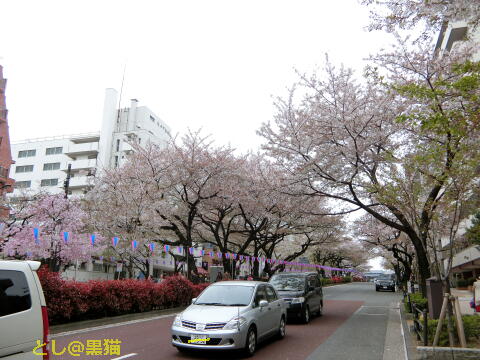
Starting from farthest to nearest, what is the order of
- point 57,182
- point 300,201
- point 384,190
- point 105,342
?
point 57,182, point 300,201, point 384,190, point 105,342

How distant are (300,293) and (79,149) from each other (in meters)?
51.1

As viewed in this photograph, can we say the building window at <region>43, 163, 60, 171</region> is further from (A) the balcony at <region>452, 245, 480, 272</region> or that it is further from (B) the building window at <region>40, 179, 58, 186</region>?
(A) the balcony at <region>452, 245, 480, 272</region>

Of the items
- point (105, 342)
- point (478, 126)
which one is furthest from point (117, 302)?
point (478, 126)

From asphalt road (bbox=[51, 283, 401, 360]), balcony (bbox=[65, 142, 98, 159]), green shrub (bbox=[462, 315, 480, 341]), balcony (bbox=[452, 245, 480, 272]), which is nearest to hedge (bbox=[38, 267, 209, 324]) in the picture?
asphalt road (bbox=[51, 283, 401, 360])

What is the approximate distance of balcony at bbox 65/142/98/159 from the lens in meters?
55.9

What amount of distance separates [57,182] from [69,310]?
2003 inches

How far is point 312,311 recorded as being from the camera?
13898mm

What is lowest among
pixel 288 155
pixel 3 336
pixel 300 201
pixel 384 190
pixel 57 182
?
pixel 3 336

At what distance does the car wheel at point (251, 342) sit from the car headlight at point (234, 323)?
1.30ft

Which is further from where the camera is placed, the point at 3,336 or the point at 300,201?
the point at 300,201

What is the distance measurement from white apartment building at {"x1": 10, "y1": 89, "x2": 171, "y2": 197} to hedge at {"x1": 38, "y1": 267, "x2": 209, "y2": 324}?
40957 millimetres

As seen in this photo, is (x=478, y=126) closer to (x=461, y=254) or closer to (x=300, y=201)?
(x=300, y=201)

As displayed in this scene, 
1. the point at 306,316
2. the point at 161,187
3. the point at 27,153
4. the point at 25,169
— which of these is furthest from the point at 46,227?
the point at 27,153

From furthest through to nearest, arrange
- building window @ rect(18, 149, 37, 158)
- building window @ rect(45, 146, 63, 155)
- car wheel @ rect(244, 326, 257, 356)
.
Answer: building window @ rect(18, 149, 37, 158)
building window @ rect(45, 146, 63, 155)
car wheel @ rect(244, 326, 257, 356)
